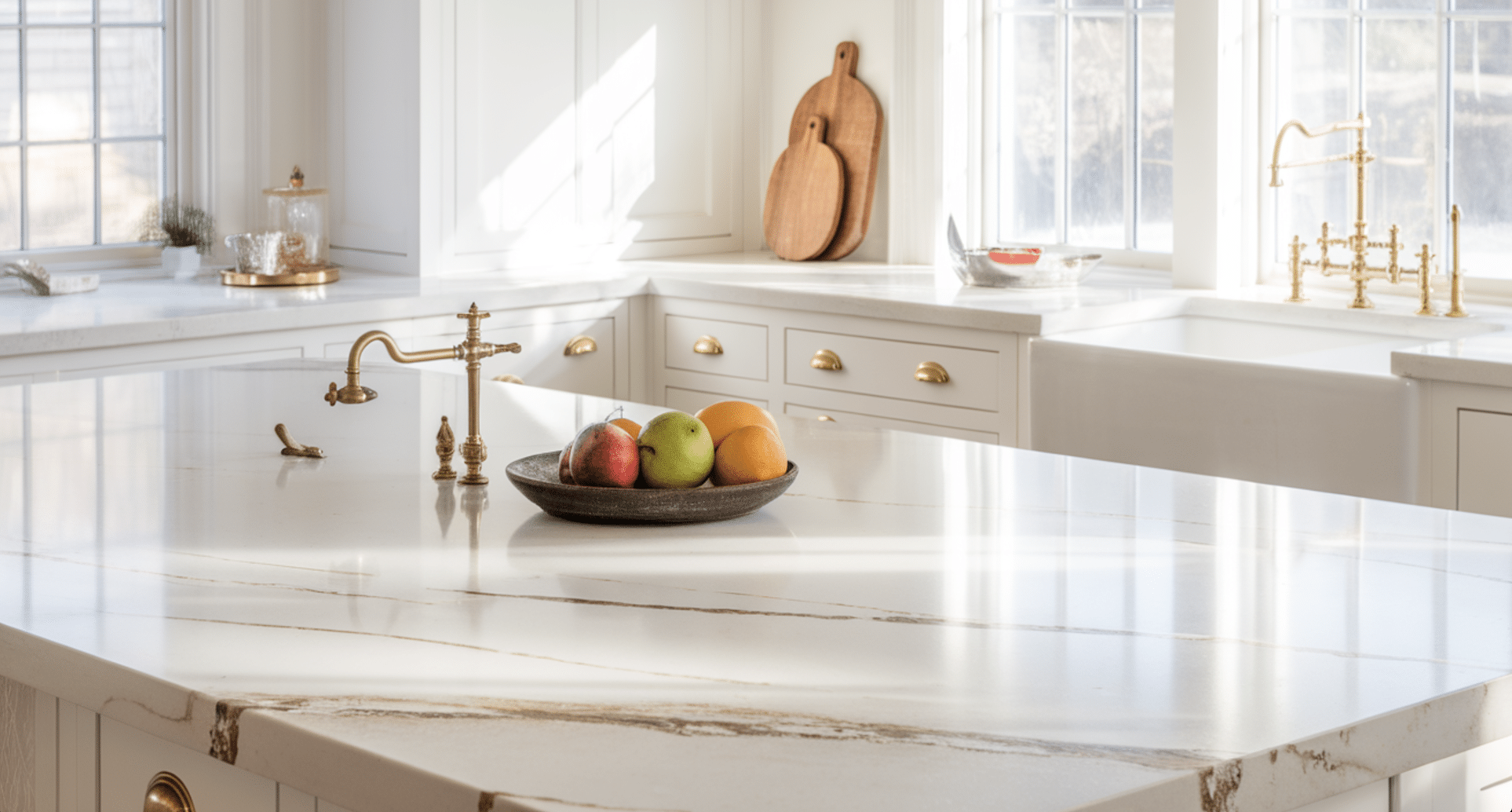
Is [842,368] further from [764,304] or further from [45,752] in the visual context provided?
[45,752]

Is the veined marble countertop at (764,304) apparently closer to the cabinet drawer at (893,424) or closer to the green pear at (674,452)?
the cabinet drawer at (893,424)

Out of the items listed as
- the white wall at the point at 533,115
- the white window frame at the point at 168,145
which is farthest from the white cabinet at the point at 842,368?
the white window frame at the point at 168,145

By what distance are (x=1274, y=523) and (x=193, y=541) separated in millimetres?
1010

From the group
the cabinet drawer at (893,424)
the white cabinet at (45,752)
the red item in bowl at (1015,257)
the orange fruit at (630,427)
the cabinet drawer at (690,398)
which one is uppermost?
the red item in bowl at (1015,257)

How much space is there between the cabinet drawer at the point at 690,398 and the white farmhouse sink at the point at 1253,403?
34.0 inches

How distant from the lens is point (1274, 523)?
5.12 feet

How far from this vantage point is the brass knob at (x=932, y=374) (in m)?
3.36

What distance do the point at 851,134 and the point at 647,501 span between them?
9.59 feet

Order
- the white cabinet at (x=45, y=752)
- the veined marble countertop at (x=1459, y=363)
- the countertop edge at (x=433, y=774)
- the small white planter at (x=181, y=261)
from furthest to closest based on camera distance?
the small white planter at (x=181, y=261), the veined marble countertop at (x=1459, y=363), the white cabinet at (x=45, y=752), the countertop edge at (x=433, y=774)

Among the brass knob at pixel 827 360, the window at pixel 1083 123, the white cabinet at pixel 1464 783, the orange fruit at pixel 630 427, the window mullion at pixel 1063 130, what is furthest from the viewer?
the window mullion at pixel 1063 130

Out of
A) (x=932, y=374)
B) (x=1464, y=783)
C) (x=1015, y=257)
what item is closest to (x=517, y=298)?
(x=932, y=374)

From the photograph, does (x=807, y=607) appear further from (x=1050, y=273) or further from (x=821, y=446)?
(x=1050, y=273)

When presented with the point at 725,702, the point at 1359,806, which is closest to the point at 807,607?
the point at 725,702

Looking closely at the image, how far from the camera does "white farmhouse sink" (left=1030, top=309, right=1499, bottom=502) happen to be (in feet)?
9.05
